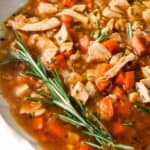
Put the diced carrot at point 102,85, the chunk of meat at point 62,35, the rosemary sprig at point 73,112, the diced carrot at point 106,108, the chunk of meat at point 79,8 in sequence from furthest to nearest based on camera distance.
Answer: the chunk of meat at point 79,8
the chunk of meat at point 62,35
the diced carrot at point 102,85
the diced carrot at point 106,108
the rosemary sprig at point 73,112

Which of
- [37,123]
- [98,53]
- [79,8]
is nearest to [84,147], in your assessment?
[37,123]

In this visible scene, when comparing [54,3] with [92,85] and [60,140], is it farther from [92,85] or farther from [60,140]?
[60,140]

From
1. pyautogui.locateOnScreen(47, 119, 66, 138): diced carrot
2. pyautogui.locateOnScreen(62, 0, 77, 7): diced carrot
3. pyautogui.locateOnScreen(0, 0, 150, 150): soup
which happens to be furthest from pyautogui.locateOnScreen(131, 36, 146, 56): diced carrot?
pyautogui.locateOnScreen(47, 119, 66, 138): diced carrot

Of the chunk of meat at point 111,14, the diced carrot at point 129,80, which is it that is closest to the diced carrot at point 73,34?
the chunk of meat at point 111,14

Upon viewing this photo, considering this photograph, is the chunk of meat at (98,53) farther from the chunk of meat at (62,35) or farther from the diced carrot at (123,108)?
the diced carrot at (123,108)

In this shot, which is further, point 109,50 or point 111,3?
point 111,3

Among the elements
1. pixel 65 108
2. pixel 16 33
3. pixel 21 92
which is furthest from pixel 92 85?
pixel 16 33
